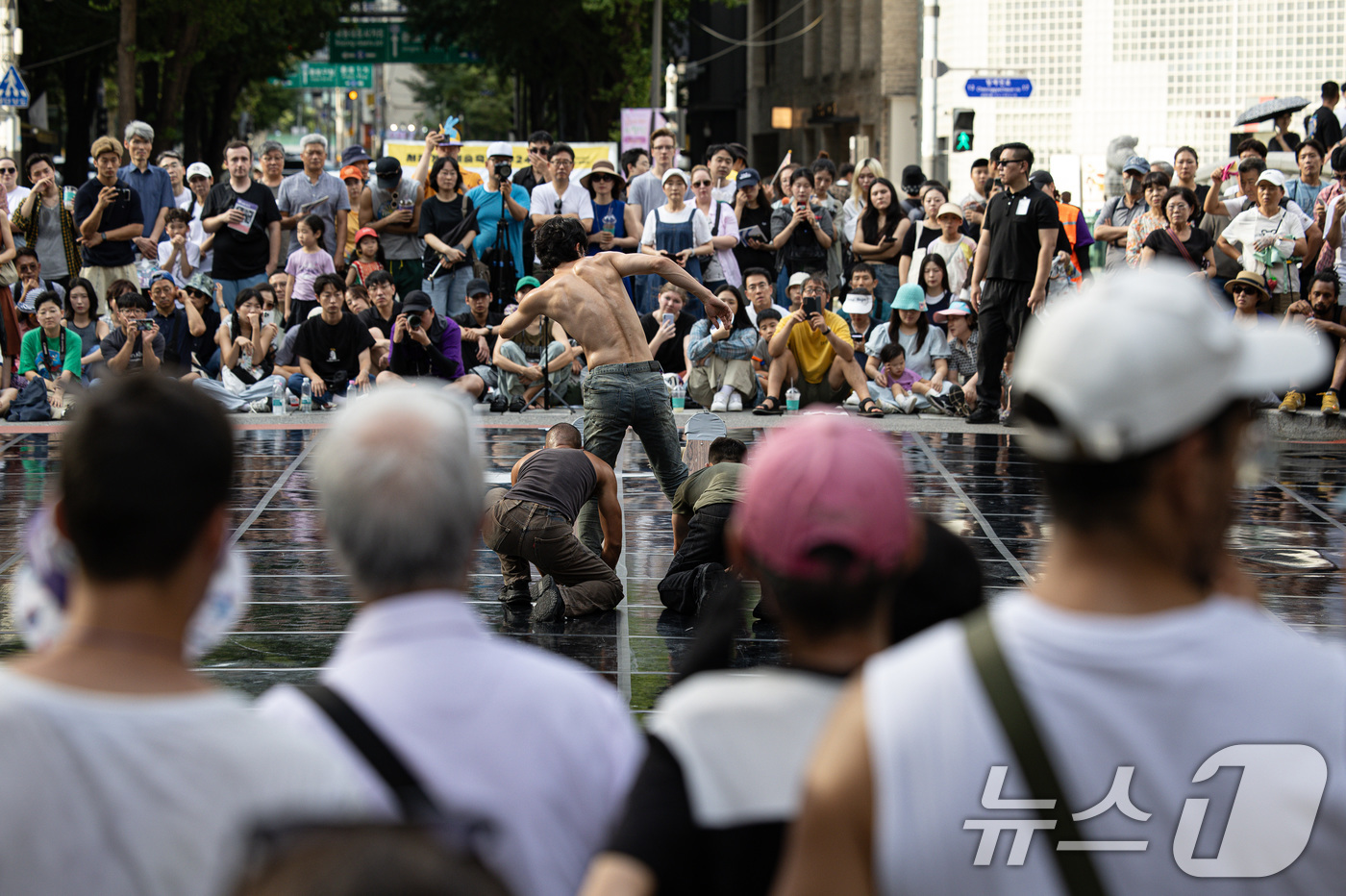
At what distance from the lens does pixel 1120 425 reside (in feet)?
5.65

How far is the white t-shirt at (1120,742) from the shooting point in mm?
1723

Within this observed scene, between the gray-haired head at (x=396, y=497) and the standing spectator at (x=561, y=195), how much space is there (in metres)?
Answer: 12.4

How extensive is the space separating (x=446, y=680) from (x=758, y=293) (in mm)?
12282

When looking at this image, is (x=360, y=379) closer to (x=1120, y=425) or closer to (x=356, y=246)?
(x=356, y=246)

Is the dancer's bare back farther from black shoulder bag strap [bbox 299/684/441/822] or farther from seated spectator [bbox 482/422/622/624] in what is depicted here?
black shoulder bag strap [bbox 299/684/441/822]

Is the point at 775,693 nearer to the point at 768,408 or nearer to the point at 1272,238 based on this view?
the point at 768,408

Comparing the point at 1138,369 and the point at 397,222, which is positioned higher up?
the point at 397,222

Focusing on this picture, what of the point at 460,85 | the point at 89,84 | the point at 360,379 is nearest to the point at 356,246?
the point at 360,379

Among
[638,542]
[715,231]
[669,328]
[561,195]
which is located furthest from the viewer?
[715,231]

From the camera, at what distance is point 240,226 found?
14.7 metres

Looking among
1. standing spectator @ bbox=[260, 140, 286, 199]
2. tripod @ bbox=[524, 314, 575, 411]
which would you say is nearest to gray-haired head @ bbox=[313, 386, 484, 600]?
tripod @ bbox=[524, 314, 575, 411]

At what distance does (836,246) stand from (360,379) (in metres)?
4.96

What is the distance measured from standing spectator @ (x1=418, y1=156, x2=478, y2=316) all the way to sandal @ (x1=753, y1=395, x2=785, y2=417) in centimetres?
302

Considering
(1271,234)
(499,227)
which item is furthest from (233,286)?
(1271,234)
